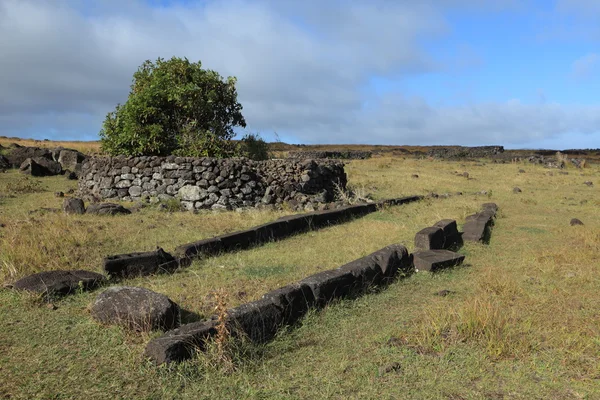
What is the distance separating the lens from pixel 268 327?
16.9 feet

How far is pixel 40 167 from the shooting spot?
22.2 m

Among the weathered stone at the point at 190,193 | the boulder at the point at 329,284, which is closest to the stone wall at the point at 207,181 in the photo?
the weathered stone at the point at 190,193

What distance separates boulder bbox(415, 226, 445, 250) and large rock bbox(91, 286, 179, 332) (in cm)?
505

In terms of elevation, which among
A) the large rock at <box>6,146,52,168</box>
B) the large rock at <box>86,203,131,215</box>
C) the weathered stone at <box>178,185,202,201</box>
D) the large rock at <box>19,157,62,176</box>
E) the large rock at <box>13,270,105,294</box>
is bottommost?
the large rock at <box>13,270,105,294</box>

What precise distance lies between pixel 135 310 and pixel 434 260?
476cm

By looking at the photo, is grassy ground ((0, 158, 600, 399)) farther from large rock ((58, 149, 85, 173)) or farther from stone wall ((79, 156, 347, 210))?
large rock ((58, 149, 85, 173))

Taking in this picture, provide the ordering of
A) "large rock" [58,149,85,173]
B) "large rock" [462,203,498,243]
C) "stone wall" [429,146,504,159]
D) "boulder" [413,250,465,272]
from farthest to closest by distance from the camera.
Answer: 1. "stone wall" [429,146,504,159]
2. "large rock" [58,149,85,173]
3. "large rock" [462,203,498,243]
4. "boulder" [413,250,465,272]

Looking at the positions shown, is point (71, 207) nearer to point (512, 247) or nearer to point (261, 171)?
point (261, 171)

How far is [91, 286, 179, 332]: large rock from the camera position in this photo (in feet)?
16.5

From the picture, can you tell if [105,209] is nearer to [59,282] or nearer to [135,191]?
[135,191]

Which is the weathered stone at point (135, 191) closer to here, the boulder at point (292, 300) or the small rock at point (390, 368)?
the boulder at point (292, 300)

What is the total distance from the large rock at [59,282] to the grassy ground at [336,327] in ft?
0.57

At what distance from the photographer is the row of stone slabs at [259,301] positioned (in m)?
4.50

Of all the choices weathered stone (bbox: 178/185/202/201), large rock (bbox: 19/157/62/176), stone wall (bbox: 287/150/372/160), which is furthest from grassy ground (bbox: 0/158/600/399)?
stone wall (bbox: 287/150/372/160)
